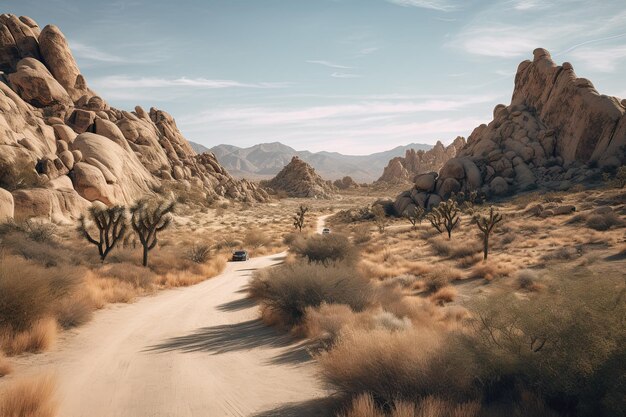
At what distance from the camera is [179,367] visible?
8016 mm

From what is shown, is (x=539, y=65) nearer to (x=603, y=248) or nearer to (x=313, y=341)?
(x=603, y=248)

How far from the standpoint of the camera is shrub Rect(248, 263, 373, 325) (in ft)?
36.2

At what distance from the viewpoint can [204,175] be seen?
233ft

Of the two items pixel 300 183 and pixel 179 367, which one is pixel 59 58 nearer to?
pixel 179 367

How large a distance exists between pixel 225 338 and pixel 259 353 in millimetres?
1729

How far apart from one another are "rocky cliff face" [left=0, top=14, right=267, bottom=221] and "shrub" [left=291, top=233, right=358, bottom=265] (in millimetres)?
20959

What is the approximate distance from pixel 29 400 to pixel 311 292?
700 cm

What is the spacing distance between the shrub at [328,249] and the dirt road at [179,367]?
848 centimetres

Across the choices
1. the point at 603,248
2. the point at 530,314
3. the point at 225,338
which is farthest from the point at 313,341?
the point at 603,248

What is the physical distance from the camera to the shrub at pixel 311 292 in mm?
11039

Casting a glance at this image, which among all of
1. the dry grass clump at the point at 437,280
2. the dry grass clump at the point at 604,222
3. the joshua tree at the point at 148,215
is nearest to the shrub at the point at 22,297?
the joshua tree at the point at 148,215

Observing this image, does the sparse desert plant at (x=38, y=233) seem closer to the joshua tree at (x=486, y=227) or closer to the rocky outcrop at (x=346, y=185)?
the joshua tree at (x=486, y=227)

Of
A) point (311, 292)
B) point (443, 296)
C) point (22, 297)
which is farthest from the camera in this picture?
point (443, 296)

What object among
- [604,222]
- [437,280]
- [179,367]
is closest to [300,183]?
[604,222]
